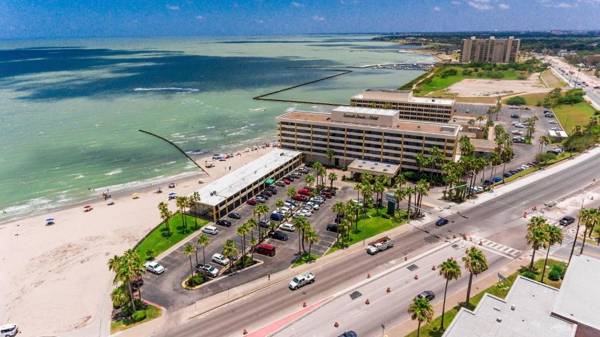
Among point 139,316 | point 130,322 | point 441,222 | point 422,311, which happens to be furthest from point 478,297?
point 130,322

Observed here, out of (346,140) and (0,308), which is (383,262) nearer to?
(346,140)

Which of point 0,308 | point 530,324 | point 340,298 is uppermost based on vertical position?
point 530,324

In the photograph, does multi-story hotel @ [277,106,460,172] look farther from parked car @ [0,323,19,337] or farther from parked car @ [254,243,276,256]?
parked car @ [0,323,19,337]

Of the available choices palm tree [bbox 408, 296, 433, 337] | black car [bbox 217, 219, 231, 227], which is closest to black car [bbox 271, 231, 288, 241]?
black car [bbox 217, 219, 231, 227]

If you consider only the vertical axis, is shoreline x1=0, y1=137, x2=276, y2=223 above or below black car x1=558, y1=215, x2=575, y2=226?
below

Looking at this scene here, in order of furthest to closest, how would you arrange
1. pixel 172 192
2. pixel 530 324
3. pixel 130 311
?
1. pixel 172 192
2. pixel 130 311
3. pixel 530 324

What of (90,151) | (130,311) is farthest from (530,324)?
(90,151)

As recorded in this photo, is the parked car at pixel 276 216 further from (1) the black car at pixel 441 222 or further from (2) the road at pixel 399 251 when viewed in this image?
(1) the black car at pixel 441 222
